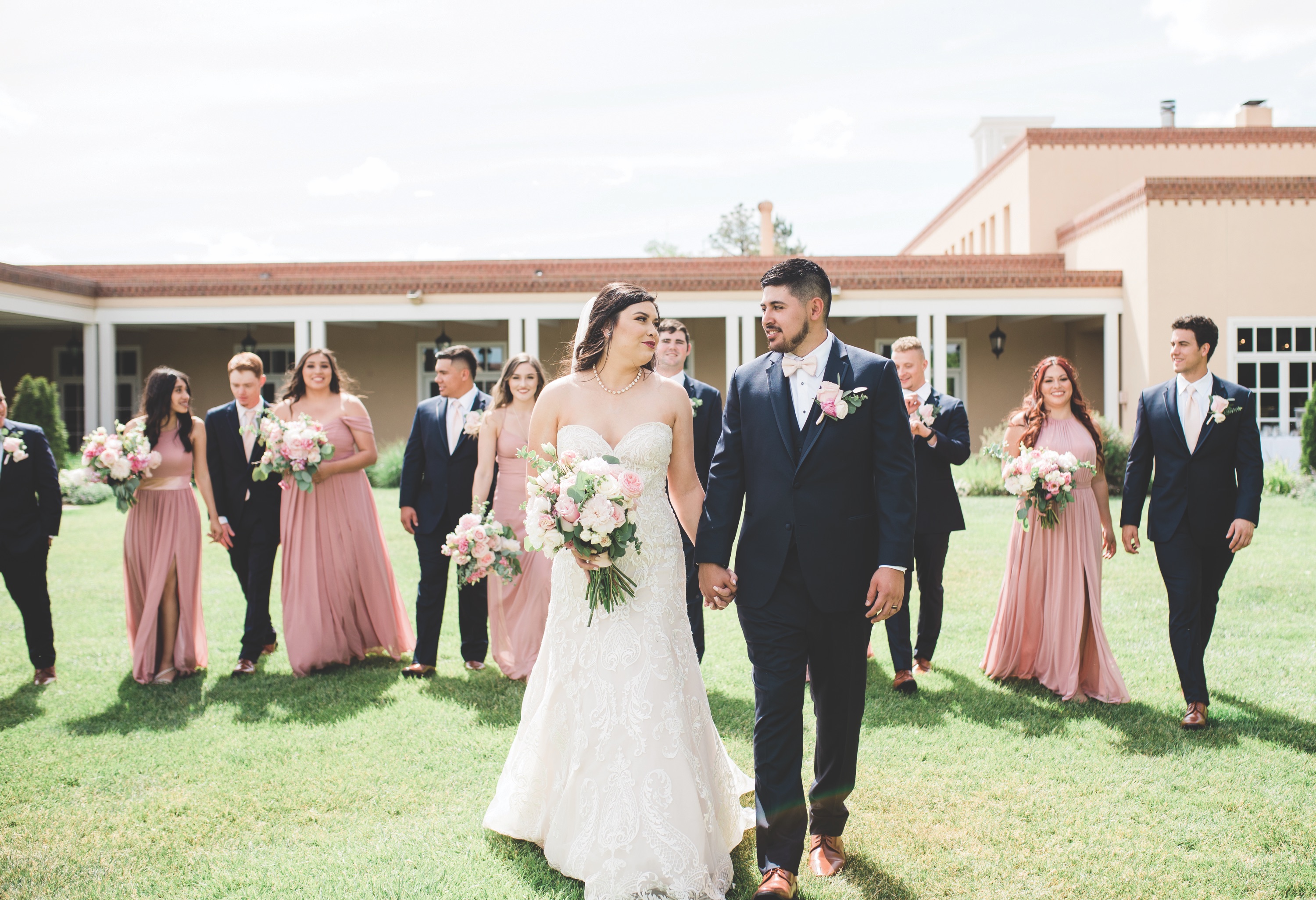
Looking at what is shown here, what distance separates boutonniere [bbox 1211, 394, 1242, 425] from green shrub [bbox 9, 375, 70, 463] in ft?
69.1

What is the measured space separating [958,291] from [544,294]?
31.5 feet

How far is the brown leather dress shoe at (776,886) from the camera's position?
347 cm

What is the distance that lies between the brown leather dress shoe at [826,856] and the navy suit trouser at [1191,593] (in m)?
2.82

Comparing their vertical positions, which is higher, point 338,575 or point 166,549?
point 166,549

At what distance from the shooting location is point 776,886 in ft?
11.4

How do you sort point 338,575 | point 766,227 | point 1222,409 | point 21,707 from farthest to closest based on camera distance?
1. point 766,227
2. point 338,575
3. point 21,707
4. point 1222,409

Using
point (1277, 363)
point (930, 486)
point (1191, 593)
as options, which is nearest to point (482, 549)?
point (930, 486)

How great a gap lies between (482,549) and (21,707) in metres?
3.15

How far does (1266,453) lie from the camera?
19375 mm

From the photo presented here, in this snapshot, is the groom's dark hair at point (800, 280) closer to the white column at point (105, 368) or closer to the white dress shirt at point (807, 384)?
the white dress shirt at point (807, 384)

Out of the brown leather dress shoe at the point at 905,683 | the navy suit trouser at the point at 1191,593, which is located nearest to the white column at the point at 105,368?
the brown leather dress shoe at the point at 905,683

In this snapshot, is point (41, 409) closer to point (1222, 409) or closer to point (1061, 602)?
point (1061, 602)

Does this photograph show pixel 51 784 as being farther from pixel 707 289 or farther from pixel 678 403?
A: pixel 707 289

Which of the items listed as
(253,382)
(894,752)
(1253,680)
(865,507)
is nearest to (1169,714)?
(1253,680)
